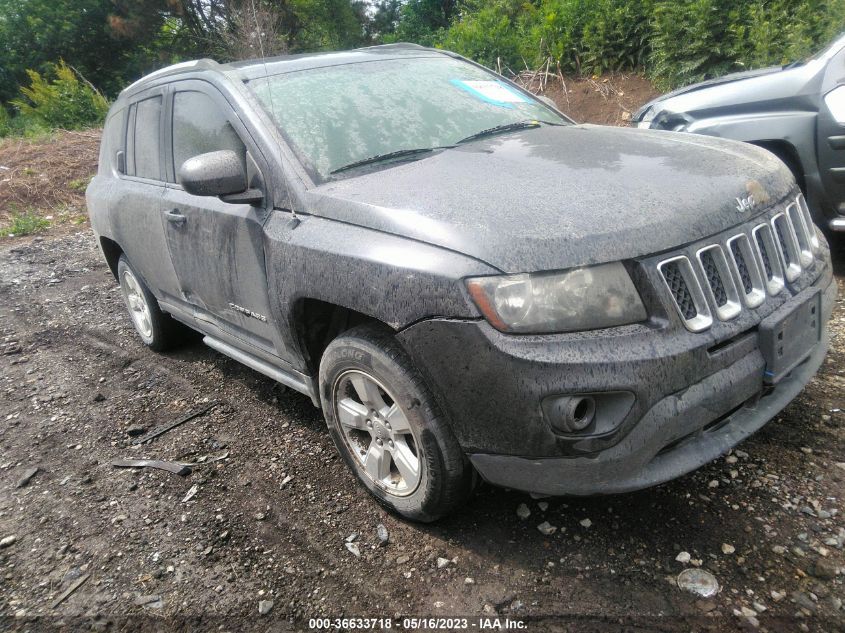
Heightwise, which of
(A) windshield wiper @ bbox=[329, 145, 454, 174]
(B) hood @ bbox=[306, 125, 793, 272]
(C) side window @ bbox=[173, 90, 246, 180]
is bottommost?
(B) hood @ bbox=[306, 125, 793, 272]

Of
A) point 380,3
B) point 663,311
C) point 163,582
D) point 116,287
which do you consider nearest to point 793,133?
point 663,311

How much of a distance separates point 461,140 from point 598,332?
1397 mm

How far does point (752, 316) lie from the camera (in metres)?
2.17

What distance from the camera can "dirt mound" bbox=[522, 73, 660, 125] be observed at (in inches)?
389

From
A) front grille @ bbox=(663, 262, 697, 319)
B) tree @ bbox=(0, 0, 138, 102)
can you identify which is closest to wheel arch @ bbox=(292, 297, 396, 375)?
front grille @ bbox=(663, 262, 697, 319)

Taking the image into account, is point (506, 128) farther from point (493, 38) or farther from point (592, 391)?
point (493, 38)

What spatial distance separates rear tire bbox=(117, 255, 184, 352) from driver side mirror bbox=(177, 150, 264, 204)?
1975 mm

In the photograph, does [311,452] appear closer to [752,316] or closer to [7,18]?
[752,316]

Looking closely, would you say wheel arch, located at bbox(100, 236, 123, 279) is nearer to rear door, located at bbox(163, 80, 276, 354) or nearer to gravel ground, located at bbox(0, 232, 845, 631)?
rear door, located at bbox(163, 80, 276, 354)

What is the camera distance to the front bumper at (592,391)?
6.40ft

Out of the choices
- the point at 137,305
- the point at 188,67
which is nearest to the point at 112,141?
the point at 137,305

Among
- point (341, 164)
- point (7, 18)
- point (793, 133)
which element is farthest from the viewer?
point (7, 18)

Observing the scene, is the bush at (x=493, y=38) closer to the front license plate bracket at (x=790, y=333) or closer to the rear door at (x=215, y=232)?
the rear door at (x=215, y=232)

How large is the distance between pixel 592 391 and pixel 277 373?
5.58 feet
